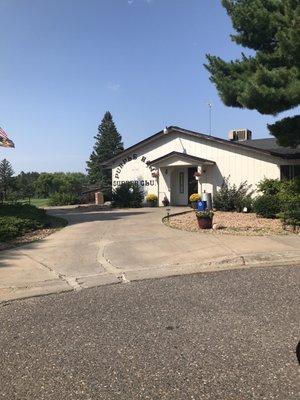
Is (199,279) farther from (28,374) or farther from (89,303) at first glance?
(28,374)

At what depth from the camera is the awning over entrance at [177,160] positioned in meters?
22.5

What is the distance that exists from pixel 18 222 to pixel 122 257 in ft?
17.6

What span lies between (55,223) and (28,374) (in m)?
12.0

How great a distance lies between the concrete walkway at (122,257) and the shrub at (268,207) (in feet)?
19.7

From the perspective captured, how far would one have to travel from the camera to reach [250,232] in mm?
12320

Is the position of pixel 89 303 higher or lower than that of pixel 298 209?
lower

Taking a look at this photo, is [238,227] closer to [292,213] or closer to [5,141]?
[292,213]

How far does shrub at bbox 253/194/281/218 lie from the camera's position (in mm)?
17203

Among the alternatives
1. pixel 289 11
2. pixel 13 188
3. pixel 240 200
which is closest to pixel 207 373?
pixel 289 11

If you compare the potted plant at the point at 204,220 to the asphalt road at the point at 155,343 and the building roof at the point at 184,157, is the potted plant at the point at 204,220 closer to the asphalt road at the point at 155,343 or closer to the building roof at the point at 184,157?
the asphalt road at the point at 155,343

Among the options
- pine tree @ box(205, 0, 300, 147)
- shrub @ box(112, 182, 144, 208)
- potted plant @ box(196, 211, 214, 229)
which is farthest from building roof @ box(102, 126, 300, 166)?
potted plant @ box(196, 211, 214, 229)

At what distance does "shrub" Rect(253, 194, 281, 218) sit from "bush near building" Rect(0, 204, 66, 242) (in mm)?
7735

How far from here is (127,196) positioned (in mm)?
24078

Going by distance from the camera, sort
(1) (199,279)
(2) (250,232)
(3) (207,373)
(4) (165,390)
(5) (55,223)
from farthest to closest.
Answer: (5) (55,223) → (2) (250,232) → (1) (199,279) → (3) (207,373) → (4) (165,390)
